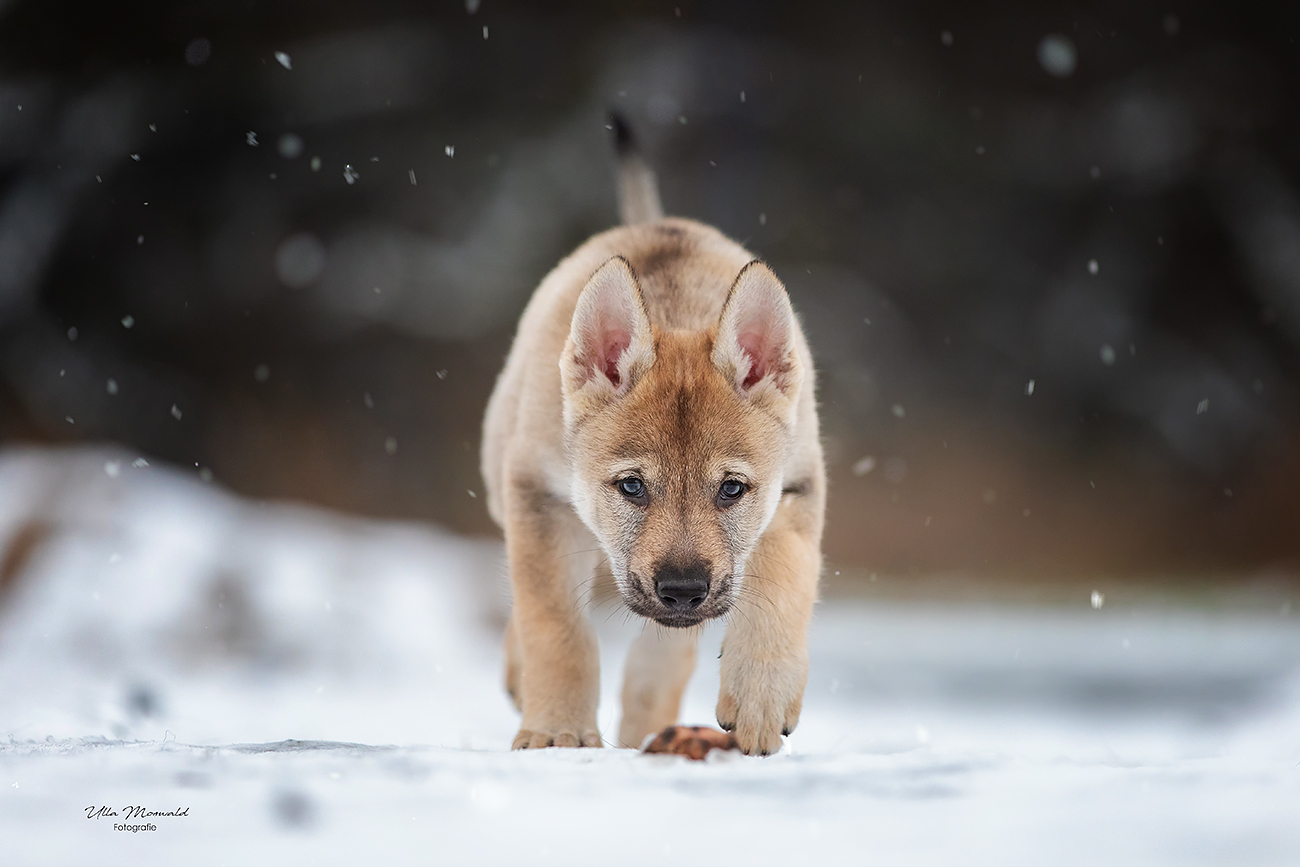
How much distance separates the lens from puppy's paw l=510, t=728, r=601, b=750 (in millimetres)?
3482

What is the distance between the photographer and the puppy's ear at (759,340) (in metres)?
3.33

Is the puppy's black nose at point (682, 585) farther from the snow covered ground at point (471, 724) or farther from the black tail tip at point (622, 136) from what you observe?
the black tail tip at point (622, 136)

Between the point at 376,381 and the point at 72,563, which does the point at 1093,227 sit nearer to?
the point at 376,381

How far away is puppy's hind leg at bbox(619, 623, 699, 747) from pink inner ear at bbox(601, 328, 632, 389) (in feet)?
4.84

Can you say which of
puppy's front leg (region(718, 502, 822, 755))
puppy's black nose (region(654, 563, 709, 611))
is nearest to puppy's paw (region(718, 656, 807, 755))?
puppy's front leg (region(718, 502, 822, 755))

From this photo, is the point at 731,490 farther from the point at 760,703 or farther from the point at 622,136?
the point at 622,136

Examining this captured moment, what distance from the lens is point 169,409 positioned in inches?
368

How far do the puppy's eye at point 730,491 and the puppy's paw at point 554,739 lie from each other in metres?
0.88

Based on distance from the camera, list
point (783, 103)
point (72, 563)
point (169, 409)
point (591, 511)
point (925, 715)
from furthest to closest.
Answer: point (783, 103) → point (169, 409) → point (72, 563) → point (925, 715) → point (591, 511)

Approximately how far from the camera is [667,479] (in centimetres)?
321

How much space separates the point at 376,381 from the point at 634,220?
554cm

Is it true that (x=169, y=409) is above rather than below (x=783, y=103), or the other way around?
below

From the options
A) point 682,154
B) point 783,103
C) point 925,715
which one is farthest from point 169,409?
point 925,715

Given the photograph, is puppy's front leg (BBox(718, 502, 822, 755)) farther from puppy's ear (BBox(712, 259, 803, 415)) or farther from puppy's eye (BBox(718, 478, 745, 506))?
Answer: puppy's ear (BBox(712, 259, 803, 415))
